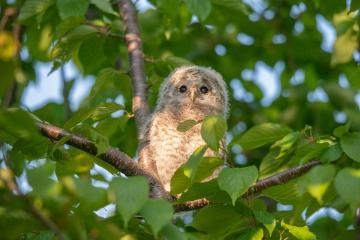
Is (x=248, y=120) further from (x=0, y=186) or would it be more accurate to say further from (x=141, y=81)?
(x=0, y=186)

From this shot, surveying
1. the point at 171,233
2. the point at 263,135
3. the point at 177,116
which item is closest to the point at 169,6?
the point at 177,116

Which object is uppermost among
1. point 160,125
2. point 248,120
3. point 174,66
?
point 174,66

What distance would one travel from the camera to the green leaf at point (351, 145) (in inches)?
127

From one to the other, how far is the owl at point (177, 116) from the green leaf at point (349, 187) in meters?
2.03

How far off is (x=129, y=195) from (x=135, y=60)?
2.45 m

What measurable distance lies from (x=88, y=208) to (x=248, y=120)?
5639mm

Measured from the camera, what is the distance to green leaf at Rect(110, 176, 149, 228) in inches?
93.7

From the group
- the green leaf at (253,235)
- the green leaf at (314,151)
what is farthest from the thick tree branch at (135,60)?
the green leaf at (253,235)

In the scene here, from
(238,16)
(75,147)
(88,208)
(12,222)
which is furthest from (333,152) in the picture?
(238,16)

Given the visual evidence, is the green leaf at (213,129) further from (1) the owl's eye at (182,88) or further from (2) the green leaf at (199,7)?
(1) the owl's eye at (182,88)

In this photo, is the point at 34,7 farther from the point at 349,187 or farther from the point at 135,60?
the point at 349,187

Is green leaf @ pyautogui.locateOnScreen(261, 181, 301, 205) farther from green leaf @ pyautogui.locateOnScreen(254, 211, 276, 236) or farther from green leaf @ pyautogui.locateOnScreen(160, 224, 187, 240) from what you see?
green leaf @ pyautogui.locateOnScreen(160, 224, 187, 240)

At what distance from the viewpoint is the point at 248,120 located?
784cm

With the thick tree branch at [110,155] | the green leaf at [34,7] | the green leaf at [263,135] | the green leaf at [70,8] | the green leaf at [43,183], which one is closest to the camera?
the green leaf at [43,183]
